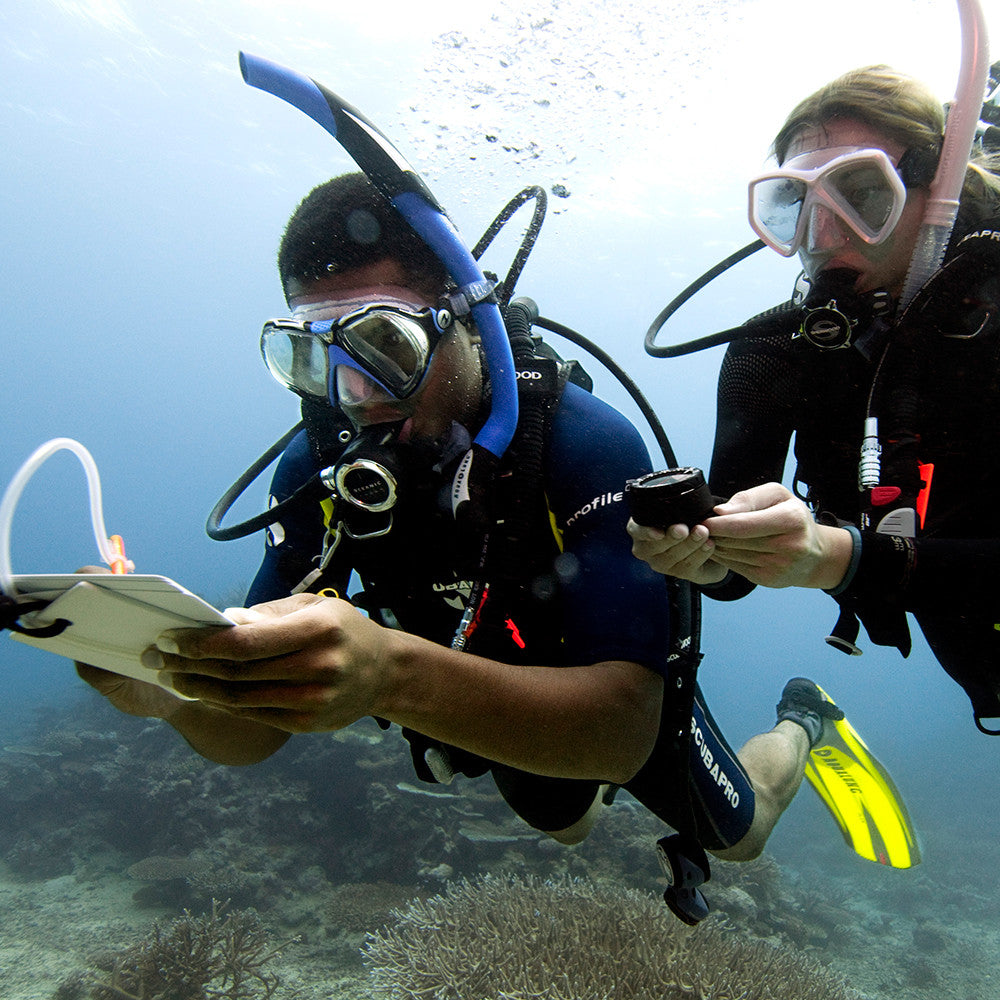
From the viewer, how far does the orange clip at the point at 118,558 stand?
1.43 metres

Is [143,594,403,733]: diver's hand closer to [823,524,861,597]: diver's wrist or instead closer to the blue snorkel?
the blue snorkel

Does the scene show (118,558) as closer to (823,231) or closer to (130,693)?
(130,693)

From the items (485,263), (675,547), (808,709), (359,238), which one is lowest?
(808,709)

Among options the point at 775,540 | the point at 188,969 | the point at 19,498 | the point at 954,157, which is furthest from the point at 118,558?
the point at 188,969

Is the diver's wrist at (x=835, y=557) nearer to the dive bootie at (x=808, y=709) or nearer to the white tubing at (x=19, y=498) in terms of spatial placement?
the white tubing at (x=19, y=498)

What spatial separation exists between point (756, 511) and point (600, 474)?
1.96ft

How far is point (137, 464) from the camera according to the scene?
398 ft

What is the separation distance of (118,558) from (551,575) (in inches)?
56.9

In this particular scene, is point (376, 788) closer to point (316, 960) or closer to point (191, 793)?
point (316, 960)

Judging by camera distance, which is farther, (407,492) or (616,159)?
(616,159)

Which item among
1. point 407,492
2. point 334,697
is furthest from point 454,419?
point 334,697

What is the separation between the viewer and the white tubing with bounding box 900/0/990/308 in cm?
230

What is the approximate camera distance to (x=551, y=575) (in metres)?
2.39

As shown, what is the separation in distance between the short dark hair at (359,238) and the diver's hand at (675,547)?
4.28ft
